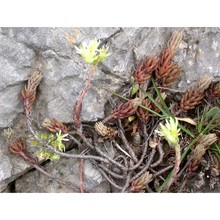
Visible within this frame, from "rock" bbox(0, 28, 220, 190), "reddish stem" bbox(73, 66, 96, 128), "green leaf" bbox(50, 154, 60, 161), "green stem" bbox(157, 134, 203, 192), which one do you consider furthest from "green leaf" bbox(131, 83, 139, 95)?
"green leaf" bbox(50, 154, 60, 161)

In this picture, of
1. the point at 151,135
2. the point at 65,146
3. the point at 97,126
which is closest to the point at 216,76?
the point at 151,135

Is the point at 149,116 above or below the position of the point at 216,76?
below

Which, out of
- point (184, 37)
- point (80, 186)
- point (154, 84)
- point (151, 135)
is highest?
A: point (184, 37)

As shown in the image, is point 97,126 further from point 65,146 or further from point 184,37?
point 184,37

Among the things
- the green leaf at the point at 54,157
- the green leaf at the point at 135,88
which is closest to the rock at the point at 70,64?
the green leaf at the point at 135,88

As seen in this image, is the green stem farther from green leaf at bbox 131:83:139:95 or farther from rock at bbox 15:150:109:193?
green leaf at bbox 131:83:139:95

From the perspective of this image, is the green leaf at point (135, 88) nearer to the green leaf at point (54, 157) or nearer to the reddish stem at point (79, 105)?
the reddish stem at point (79, 105)

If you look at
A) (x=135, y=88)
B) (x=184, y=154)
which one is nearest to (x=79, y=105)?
(x=135, y=88)
